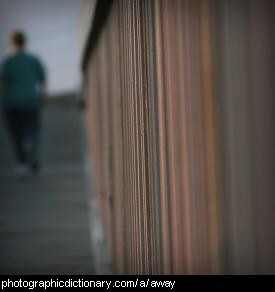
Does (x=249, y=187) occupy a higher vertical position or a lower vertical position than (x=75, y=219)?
higher

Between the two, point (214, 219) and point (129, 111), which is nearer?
point (214, 219)

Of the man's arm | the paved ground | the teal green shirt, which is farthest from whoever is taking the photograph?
the man's arm

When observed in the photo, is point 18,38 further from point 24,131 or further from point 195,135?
point 195,135

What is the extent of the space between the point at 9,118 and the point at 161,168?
28.7 ft

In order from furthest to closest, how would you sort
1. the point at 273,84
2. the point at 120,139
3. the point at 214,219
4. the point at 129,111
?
the point at 120,139 → the point at 129,111 → the point at 214,219 → the point at 273,84

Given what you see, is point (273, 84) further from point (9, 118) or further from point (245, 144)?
point (9, 118)

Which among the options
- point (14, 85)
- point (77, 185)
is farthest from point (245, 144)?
point (14, 85)

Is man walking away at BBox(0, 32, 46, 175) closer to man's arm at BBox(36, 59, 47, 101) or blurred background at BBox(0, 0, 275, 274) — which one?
man's arm at BBox(36, 59, 47, 101)

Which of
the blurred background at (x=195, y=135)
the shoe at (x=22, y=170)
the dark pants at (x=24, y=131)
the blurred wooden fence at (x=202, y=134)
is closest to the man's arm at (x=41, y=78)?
the dark pants at (x=24, y=131)

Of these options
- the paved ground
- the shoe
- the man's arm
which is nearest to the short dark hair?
the man's arm

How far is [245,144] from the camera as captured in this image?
1807 mm

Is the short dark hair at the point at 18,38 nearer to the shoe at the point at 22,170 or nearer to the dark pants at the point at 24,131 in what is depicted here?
the dark pants at the point at 24,131

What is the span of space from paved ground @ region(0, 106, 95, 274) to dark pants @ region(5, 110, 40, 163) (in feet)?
1.29

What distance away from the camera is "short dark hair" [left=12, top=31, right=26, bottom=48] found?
414 inches
